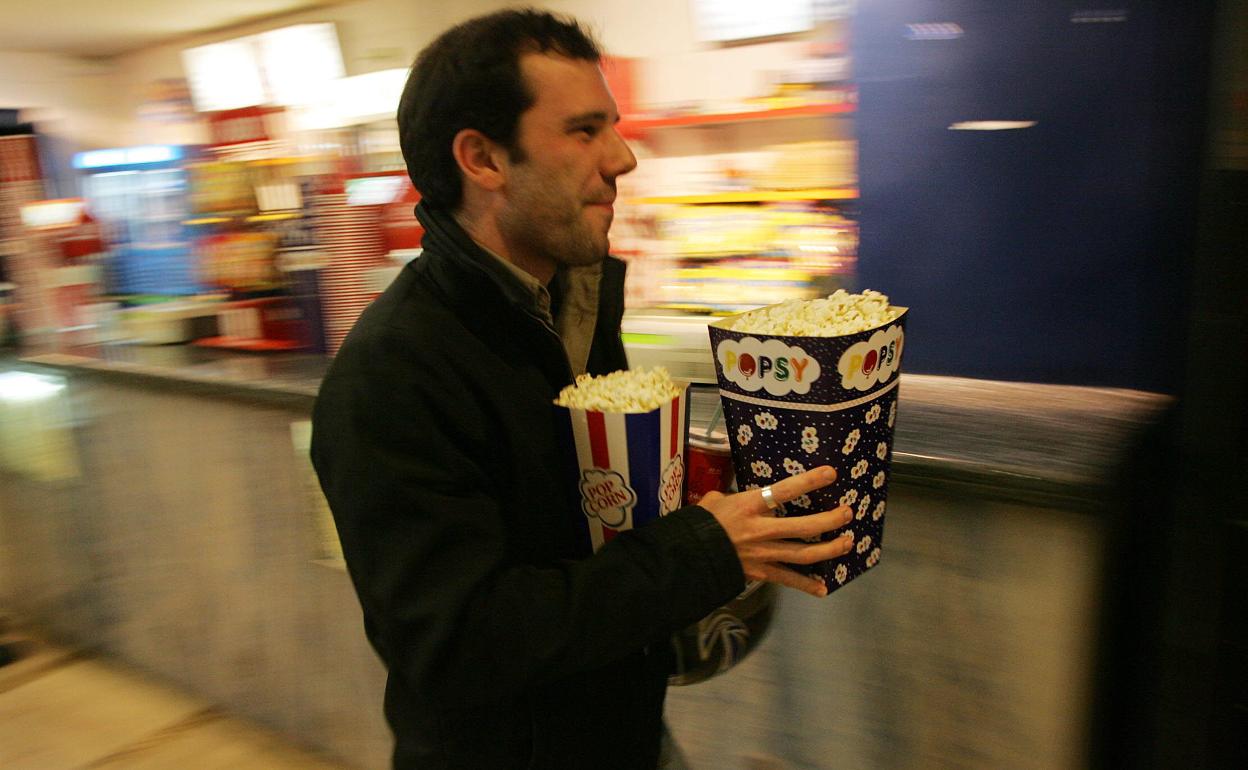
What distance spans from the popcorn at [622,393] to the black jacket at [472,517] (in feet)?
0.19

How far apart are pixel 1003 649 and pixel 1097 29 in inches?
52.4

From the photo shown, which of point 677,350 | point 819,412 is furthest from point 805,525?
point 677,350

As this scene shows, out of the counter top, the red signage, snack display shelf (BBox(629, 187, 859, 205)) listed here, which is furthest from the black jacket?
the red signage

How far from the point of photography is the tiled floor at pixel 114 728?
2898mm

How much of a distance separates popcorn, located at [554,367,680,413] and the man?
0.08m

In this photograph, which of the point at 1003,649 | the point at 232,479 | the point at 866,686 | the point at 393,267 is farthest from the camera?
the point at 232,479

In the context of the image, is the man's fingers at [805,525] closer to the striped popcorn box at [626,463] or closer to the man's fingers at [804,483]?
the man's fingers at [804,483]

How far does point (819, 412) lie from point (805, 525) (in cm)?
14

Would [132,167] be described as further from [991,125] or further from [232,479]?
[991,125]

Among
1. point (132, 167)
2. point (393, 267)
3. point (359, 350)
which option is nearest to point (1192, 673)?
point (359, 350)

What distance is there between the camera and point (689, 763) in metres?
2.01

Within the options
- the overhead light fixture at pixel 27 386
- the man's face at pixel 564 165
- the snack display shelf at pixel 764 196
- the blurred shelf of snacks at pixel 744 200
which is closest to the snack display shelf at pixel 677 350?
the blurred shelf of snacks at pixel 744 200

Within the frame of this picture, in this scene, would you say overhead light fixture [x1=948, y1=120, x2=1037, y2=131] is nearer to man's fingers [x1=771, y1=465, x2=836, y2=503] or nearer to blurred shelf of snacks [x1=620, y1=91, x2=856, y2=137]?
blurred shelf of snacks [x1=620, y1=91, x2=856, y2=137]

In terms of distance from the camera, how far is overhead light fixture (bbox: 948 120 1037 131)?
6.70 ft
